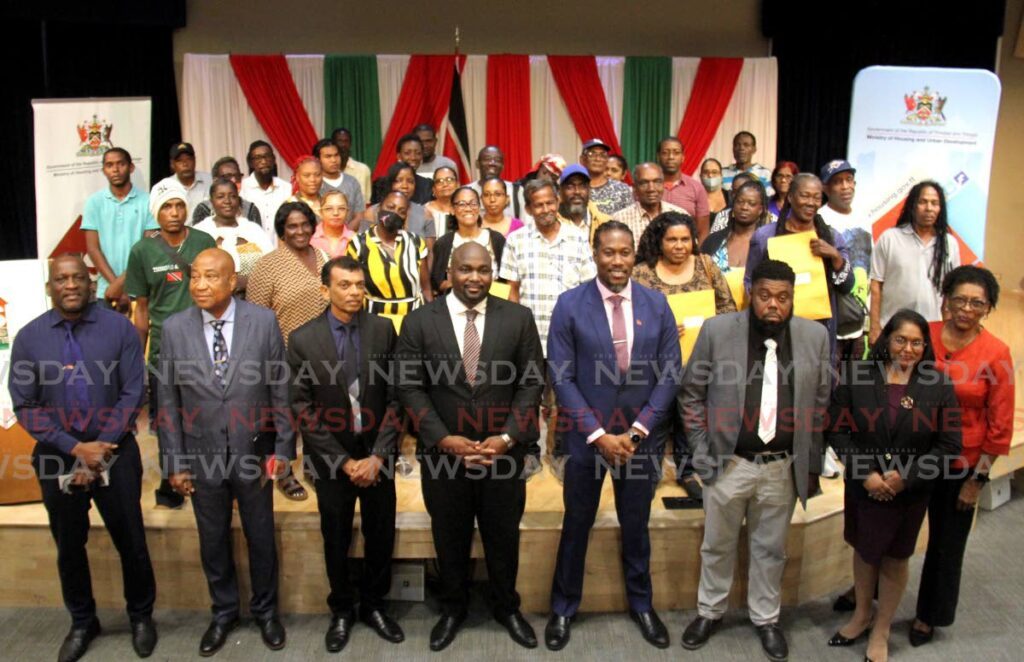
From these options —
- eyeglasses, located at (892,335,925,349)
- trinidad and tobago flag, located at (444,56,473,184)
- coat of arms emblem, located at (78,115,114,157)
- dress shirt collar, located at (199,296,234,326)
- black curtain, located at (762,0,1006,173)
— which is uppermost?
black curtain, located at (762,0,1006,173)

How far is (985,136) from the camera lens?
18.6 ft

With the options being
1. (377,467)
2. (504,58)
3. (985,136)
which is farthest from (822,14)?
(377,467)

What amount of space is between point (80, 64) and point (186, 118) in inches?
43.7

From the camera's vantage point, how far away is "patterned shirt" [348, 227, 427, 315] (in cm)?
430

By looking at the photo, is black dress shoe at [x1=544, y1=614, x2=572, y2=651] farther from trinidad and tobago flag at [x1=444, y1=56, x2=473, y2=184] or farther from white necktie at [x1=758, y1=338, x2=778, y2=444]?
trinidad and tobago flag at [x1=444, y1=56, x2=473, y2=184]

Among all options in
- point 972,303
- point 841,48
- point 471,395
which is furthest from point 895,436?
point 841,48

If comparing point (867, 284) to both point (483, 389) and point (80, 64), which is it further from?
point (80, 64)

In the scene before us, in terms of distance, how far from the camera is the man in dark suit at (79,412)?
132 inches

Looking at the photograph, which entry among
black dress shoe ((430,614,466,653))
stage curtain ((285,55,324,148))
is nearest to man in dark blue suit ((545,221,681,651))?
black dress shoe ((430,614,466,653))

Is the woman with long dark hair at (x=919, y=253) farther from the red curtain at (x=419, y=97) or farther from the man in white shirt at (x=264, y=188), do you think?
the red curtain at (x=419, y=97)

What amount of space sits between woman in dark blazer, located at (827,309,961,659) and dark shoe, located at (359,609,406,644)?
192 cm

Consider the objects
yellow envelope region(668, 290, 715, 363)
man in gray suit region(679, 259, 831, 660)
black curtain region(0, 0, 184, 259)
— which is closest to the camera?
→ man in gray suit region(679, 259, 831, 660)

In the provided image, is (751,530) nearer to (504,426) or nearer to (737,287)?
(504,426)

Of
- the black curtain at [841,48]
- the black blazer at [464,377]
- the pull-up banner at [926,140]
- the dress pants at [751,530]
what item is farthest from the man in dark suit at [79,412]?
the black curtain at [841,48]
